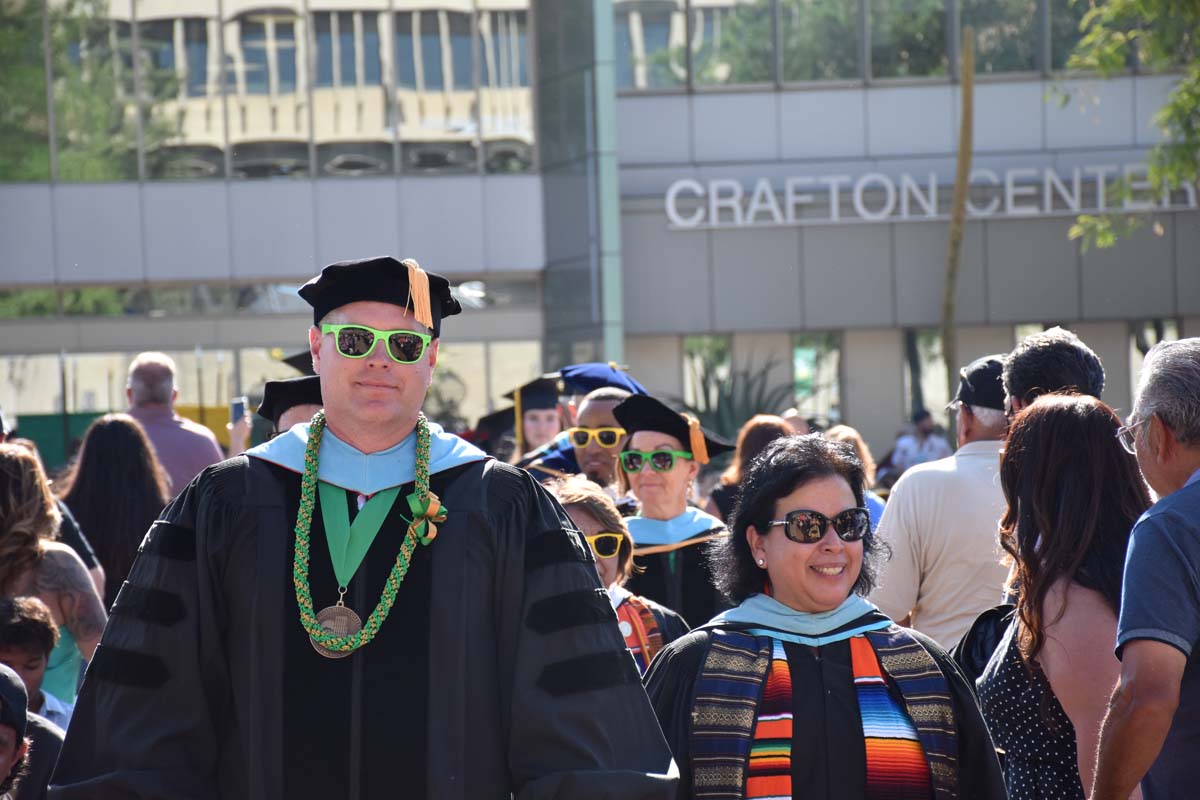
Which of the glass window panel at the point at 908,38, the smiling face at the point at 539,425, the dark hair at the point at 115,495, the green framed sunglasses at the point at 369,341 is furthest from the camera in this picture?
the glass window panel at the point at 908,38

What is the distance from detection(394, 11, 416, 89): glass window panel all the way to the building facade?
0.12 feet

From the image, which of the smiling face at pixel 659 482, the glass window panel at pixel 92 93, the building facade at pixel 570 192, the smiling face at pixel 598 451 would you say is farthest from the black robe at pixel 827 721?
the glass window panel at pixel 92 93

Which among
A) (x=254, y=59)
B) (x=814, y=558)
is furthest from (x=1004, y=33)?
→ (x=814, y=558)

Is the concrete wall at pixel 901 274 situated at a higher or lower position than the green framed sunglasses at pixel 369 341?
higher

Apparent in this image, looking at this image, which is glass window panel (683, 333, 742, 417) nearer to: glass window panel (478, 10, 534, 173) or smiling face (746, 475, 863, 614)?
glass window panel (478, 10, 534, 173)

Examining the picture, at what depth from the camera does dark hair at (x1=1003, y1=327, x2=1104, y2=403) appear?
15.2 ft

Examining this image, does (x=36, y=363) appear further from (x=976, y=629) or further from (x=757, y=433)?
(x=976, y=629)

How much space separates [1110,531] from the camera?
12.1ft

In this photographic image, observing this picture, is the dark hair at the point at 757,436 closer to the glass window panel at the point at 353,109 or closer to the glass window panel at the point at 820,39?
the glass window panel at the point at 353,109

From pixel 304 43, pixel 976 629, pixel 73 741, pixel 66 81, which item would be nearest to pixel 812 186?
→ pixel 304 43

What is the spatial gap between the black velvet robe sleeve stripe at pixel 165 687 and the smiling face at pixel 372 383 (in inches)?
12.2

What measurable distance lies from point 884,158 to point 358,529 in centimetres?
1931

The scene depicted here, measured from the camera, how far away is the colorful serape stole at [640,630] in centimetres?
478

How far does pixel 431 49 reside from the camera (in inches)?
832
